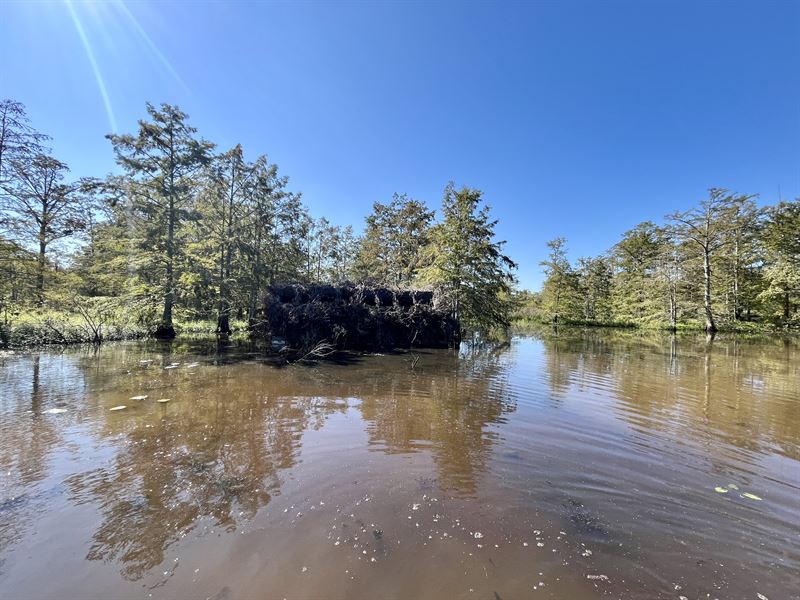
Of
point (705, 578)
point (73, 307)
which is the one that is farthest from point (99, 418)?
point (73, 307)

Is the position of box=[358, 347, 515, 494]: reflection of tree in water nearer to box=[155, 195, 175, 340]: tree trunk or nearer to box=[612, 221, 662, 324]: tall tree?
box=[155, 195, 175, 340]: tree trunk

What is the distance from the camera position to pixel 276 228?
78.2ft

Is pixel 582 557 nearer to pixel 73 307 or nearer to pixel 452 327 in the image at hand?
pixel 452 327

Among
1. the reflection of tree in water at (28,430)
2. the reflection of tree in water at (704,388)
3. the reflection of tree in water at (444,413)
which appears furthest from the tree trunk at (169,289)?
the reflection of tree in water at (704,388)

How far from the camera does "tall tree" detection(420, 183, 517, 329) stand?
17656 millimetres

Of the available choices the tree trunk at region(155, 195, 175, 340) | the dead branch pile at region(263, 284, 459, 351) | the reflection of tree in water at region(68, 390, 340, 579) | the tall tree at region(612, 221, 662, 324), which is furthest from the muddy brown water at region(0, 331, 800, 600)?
the tall tree at region(612, 221, 662, 324)

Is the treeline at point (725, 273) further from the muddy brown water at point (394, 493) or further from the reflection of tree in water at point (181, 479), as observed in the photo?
the reflection of tree in water at point (181, 479)

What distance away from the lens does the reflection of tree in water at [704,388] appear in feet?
19.4

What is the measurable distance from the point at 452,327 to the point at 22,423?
15.1 meters

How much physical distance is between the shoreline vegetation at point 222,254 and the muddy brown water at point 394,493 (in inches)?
380

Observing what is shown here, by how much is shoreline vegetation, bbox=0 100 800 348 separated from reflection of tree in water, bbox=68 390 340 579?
11.9 metres

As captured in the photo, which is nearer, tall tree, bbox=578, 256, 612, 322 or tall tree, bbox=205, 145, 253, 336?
tall tree, bbox=205, 145, 253, 336

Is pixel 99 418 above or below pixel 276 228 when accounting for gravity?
below

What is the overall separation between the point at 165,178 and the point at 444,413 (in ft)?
61.6
